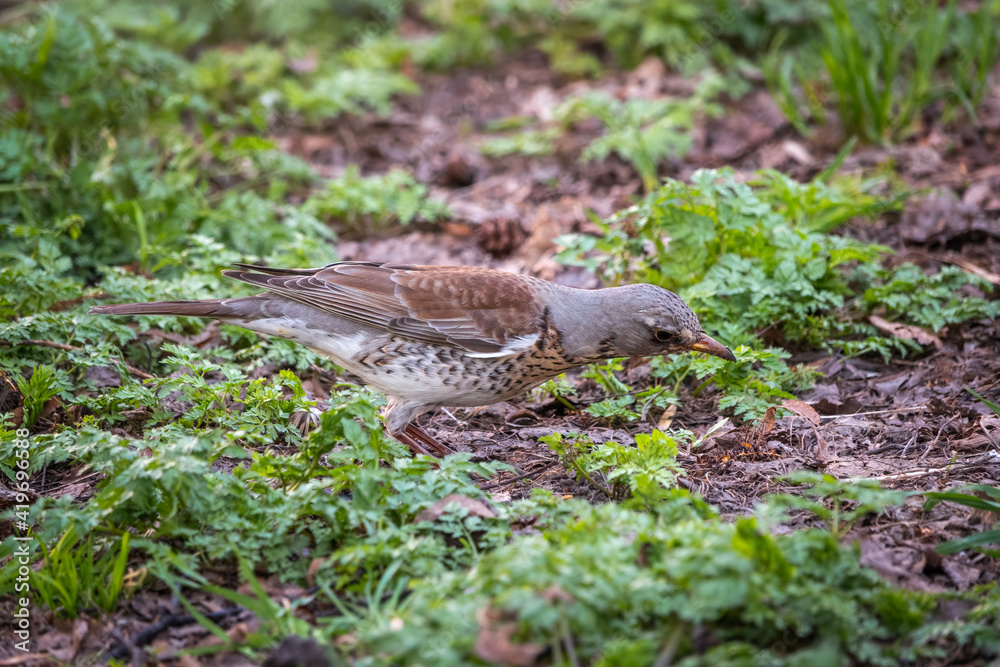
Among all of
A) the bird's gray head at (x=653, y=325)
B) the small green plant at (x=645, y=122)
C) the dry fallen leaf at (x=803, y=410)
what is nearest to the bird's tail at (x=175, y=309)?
the bird's gray head at (x=653, y=325)

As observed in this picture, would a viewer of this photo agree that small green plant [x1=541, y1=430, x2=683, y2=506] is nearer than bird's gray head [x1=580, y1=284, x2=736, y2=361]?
Yes

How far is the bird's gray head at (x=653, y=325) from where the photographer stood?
458cm

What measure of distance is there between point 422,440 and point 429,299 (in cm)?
80

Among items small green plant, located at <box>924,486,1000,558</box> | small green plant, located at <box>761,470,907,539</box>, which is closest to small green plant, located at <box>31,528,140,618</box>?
small green plant, located at <box>761,470,907,539</box>

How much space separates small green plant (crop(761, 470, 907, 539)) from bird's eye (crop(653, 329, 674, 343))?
4.08ft

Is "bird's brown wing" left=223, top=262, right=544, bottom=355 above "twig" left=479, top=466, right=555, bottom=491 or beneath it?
above

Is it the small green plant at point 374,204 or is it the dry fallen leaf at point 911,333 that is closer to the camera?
the dry fallen leaf at point 911,333

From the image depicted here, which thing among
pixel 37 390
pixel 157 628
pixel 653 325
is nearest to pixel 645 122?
pixel 653 325

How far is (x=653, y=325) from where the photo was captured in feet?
15.1

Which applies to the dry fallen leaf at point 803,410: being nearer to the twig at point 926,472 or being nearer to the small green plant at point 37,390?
the twig at point 926,472

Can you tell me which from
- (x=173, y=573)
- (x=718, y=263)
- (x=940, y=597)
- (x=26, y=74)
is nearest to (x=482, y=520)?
(x=173, y=573)

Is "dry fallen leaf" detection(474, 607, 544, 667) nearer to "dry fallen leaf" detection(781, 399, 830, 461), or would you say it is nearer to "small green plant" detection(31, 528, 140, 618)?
"small green plant" detection(31, 528, 140, 618)

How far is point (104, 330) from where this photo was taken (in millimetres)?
4883

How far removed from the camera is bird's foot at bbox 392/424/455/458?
4.80 meters
